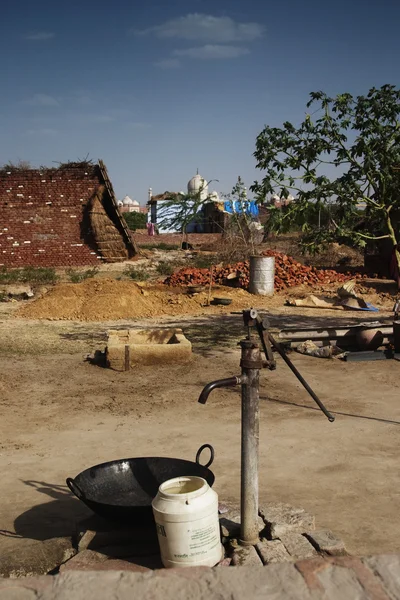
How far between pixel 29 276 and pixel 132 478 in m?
14.4

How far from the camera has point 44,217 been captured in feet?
66.9

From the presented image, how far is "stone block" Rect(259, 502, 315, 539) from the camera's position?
3.26 m

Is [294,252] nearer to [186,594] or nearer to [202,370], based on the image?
[202,370]

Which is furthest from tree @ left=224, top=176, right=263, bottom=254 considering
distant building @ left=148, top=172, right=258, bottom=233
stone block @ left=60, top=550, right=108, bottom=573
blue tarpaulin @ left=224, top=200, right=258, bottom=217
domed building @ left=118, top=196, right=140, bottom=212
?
domed building @ left=118, top=196, right=140, bottom=212

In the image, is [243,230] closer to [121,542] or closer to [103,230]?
[103,230]

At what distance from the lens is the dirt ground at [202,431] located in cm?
393

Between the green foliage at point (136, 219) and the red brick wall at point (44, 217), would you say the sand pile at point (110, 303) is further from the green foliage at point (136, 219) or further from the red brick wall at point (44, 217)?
the green foliage at point (136, 219)

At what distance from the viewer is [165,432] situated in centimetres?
550

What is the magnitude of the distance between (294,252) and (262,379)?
56.4ft

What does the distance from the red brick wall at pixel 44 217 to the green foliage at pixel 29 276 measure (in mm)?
1646

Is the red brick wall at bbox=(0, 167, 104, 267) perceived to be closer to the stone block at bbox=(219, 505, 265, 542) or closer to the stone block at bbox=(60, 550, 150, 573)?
the stone block at bbox=(219, 505, 265, 542)

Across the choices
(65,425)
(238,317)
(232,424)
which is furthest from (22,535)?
(238,317)

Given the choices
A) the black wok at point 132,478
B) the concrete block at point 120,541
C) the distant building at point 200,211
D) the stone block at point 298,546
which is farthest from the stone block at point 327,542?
the distant building at point 200,211

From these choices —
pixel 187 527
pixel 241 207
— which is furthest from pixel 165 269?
pixel 187 527
